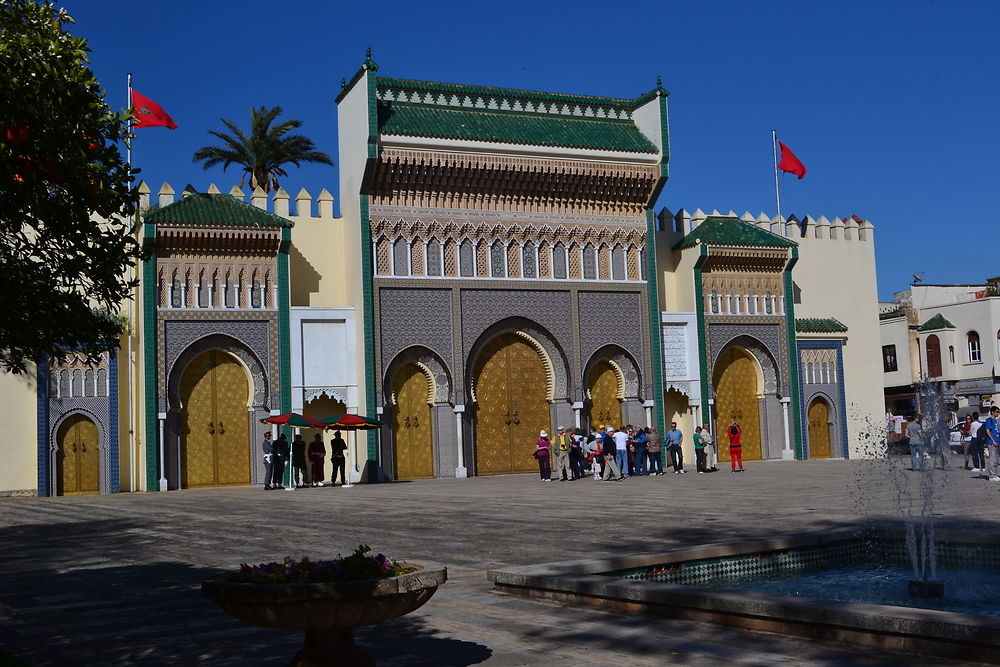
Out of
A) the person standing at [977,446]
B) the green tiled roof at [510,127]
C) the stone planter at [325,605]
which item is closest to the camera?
the stone planter at [325,605]

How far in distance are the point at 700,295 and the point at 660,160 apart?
168 inches

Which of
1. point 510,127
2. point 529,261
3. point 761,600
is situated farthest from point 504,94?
point 761,600

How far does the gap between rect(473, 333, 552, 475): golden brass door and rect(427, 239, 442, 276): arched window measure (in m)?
2.60

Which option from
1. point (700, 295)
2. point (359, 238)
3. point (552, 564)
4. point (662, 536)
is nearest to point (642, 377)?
point (700, 295)

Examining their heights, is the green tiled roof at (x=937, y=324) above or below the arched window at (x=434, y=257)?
below

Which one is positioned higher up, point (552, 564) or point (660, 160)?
point (660, 160)

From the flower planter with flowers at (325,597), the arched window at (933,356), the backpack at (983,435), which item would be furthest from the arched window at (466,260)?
the arched window at (933,356)

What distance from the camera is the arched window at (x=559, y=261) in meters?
30.7

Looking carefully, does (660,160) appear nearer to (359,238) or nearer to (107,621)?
(359,238)

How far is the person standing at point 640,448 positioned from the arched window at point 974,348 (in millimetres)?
27528

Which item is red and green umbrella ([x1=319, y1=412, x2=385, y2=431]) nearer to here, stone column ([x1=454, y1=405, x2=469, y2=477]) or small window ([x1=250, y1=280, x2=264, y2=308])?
stone column ([x1=454, y1=405, x2=469, y2=477])

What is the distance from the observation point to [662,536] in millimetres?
11430

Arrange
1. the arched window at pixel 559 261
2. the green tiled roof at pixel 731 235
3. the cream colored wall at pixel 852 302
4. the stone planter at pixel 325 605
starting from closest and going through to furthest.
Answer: the stone planter at pixel 325 605, the arched window at pixel 559 261, the green tiled roof at pixel 731 235, the cream colored wall at pixel 852 302

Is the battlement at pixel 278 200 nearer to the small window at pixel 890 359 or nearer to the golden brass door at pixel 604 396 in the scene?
the golden brass door at pixel 604 396
